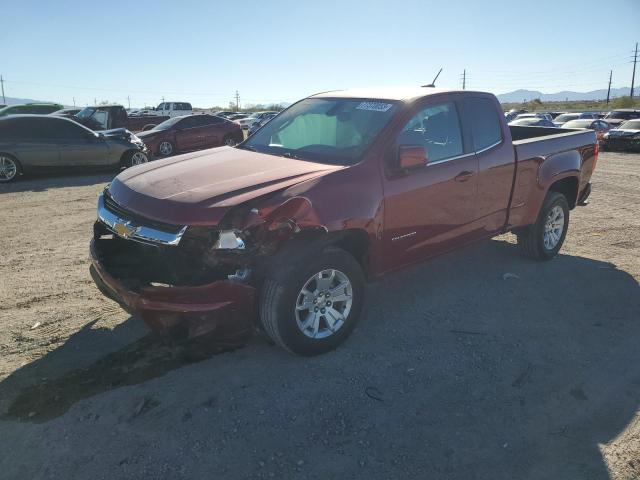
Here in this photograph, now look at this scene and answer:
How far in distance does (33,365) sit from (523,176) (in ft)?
15.7

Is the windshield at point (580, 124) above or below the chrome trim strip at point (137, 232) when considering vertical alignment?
above

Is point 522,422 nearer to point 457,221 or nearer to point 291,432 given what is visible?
point 291,432

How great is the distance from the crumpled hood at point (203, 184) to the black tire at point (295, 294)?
21.4 inches

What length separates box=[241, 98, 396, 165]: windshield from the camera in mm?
4133

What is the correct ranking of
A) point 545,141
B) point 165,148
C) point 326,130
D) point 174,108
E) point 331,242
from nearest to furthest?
point 331,242 < point 326,130 < point 545,141 < point 165,148 < point 174,108

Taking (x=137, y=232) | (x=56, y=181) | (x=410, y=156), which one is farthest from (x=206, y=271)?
(x=56, y=181)

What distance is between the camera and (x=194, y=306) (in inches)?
127

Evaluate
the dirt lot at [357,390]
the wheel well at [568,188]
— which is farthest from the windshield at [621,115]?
the dirt lot at [357,390]

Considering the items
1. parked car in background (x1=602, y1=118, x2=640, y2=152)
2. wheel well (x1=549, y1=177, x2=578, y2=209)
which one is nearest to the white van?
parked car in background (x1=602, y1=118, x2=640, y2=152)

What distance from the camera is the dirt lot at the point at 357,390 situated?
9.11ft

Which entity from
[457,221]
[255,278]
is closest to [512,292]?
[457,221]

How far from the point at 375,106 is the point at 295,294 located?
6.27 feet

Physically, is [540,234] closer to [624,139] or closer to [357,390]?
[357,390]

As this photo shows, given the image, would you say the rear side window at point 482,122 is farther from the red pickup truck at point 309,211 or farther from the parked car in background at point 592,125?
the parked car in background at point 592,125
